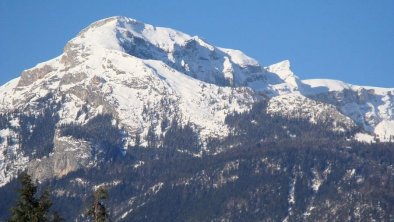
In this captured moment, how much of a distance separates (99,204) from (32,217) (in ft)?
19.3

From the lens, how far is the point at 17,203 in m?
112

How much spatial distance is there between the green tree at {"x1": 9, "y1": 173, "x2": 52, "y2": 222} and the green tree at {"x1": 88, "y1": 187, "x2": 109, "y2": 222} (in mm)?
3871

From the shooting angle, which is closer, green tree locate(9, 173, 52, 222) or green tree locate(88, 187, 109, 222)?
green tree locate(9, 173, 52, 222)

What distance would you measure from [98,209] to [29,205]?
6.29m

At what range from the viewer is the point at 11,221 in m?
110

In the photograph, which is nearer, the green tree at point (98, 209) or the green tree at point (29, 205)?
the green tree at point (29, 205)

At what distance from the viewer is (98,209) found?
11262 cm

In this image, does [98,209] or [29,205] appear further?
[29,205]

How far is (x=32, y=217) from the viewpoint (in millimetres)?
111188

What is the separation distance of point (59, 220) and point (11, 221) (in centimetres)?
436

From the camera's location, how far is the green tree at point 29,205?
364 feet

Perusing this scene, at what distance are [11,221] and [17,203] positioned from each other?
6.89 feet

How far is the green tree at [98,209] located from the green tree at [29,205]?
387 cm

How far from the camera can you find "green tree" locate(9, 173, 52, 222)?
11081cm
